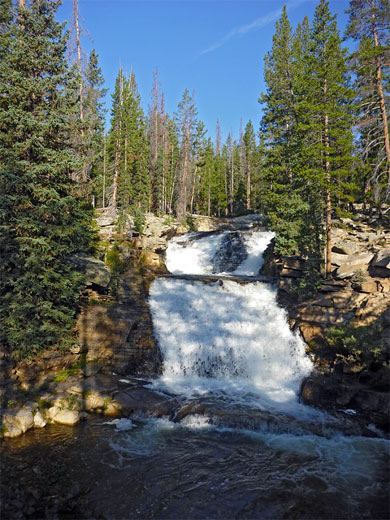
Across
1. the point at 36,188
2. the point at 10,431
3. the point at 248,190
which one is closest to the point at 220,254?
the point at 36,188

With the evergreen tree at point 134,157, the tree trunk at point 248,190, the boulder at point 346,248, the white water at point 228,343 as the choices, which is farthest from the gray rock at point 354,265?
the tree trunk at point 248,190

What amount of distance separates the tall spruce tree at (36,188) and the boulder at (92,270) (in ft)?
9.52

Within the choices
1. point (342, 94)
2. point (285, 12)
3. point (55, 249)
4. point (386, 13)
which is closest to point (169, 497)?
point (55, 249)

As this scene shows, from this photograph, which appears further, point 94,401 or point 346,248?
point 346,248

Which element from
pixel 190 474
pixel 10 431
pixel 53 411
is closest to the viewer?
pixel 190 474

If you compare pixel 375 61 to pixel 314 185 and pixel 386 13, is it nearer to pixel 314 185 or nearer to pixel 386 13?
pixel 386 13

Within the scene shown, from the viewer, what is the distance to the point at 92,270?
1894cm

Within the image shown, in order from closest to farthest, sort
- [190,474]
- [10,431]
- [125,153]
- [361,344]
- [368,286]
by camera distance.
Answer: [190,474] → [10,431] → [361,344] → [368,286] → [125,153]

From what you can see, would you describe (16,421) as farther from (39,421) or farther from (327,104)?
(327,104)

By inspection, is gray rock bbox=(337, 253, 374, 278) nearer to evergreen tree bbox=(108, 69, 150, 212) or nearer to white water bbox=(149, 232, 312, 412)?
white water bbox=(149, 232, 312, 412)

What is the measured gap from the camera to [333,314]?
17266mm

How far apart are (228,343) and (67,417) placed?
853cm

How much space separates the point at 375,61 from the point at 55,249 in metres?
22.1

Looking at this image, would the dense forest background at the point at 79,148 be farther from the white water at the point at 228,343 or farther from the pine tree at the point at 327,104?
the white water at the point at 228,343
